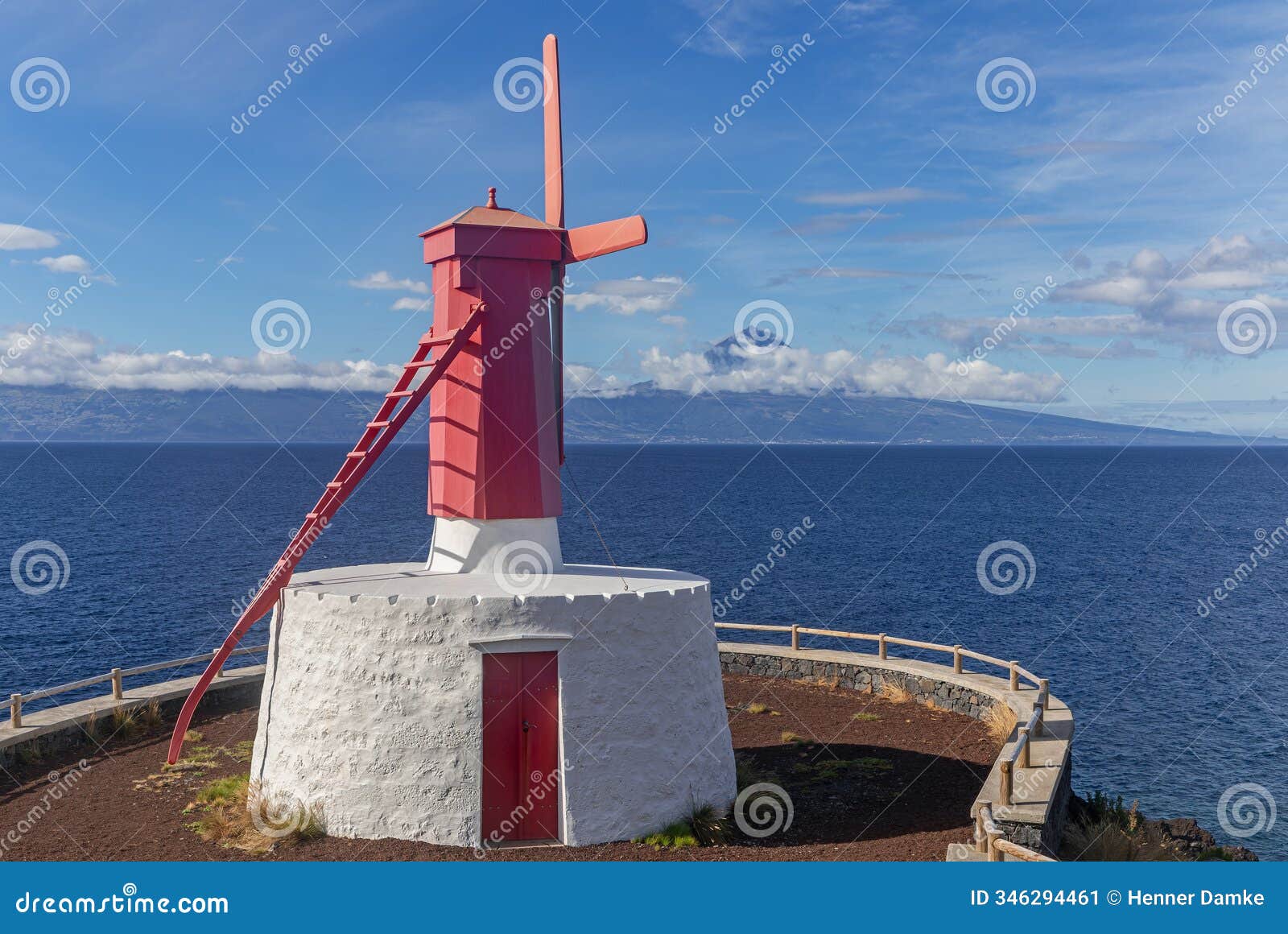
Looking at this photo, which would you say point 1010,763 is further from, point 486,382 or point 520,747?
point 486,382

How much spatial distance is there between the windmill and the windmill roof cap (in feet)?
0.09

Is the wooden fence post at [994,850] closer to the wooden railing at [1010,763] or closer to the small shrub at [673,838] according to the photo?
the wooden railing at [1010,763]

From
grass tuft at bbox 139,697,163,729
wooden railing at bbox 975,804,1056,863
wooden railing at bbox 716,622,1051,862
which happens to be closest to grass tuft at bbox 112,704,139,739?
grass tuft at bbox 139,697,163,729

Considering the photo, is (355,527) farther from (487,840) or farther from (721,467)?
(721,467)

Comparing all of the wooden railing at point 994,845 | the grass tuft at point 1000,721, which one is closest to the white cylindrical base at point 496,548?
the wooden railing at point 994,845

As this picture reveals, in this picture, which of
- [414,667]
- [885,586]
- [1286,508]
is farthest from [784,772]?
[1286,508]

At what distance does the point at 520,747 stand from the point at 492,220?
6399 mm

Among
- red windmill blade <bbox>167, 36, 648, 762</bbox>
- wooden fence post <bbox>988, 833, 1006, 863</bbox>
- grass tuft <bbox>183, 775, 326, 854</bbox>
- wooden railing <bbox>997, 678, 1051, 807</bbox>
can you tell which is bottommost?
wooden fence post <bbox>988, 833, 1006, 863</bbox>

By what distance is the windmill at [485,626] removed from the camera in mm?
11547

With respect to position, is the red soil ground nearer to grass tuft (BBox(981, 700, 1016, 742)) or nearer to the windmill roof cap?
grass tuft (BBox(981, 700, 1016, 742))

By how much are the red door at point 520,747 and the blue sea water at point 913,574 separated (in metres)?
14.7

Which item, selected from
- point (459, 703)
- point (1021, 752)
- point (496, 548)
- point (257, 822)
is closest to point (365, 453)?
point (496, 548)

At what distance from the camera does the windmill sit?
1155cm

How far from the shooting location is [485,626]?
37.8 ft
